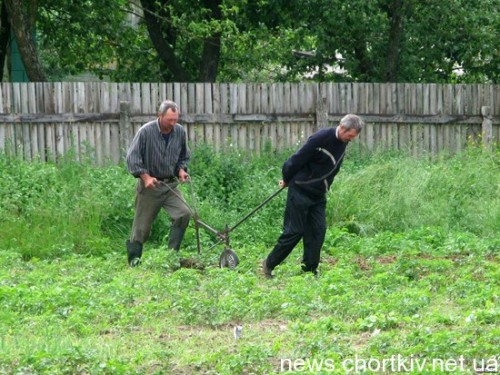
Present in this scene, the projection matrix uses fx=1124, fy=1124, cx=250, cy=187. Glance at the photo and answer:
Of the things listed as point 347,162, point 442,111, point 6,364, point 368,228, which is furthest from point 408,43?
point 6,364

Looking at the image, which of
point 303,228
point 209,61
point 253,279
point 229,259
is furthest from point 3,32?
point 253,279

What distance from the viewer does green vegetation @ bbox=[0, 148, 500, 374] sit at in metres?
7.30

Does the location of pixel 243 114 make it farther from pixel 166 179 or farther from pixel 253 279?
pixel 253 279

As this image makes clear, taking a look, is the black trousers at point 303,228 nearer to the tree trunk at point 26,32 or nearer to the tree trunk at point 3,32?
the tree trunk at point 26,32

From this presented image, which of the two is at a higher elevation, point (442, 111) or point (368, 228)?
point (442, 111)

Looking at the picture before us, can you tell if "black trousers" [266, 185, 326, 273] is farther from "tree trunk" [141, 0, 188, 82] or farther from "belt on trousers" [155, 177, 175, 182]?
"tree trunk" [141, 0, 188, 82]

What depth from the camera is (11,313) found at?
8844 millimetres

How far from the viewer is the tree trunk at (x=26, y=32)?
18.8 meters

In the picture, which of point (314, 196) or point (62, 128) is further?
point (62, 128)

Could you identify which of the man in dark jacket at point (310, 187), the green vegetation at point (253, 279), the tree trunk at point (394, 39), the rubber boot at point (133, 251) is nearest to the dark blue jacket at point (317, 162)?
the man in dark jacket at point (310, 187)

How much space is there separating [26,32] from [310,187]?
9.15m

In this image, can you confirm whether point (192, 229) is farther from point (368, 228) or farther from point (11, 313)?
point (11, 313)

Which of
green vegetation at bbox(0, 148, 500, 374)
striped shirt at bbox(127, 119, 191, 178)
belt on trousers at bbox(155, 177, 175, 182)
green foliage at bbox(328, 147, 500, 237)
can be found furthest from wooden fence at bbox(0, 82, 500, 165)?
striped shirt at bbox(127, 119, 191, 178)

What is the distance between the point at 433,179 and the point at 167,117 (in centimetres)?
572
